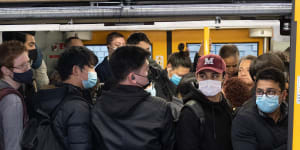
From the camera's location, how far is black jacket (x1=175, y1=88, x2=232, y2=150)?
2219mm

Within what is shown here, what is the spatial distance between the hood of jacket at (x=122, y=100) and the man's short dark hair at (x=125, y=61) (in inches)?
4.1

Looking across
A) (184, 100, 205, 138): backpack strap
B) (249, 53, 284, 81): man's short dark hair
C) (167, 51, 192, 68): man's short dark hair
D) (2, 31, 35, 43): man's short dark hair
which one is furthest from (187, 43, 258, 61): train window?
(184, 100, 205, 138): backpack strap

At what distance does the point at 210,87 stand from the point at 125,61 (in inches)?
26.2

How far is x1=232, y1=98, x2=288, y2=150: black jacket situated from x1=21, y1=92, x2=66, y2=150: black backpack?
1253 mm

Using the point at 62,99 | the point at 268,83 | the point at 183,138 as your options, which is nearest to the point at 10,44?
the point at 62,99

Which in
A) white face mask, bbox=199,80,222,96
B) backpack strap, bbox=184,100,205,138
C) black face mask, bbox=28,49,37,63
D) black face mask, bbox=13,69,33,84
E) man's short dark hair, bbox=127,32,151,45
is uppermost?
man's short dark hair, bbox=127,32,151,45

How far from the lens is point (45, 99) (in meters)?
2.35

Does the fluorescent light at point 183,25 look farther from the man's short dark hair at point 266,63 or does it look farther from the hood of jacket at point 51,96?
the hood of jacket at point 51,96

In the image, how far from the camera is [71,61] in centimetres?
248

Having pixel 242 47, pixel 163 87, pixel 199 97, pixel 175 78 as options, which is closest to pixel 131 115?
pixel 199 97

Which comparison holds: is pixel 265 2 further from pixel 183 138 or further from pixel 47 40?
pixel 47 40

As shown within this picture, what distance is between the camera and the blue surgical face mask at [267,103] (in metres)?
2.24

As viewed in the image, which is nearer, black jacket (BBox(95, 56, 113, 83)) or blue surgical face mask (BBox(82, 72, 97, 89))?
blue surgical face mask (BBox(82, 72, 97, 89))

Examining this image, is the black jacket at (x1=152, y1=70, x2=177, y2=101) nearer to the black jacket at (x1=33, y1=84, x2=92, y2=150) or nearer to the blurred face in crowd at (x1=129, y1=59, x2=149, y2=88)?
the blurred face in crowd at (x1=129, y1=59, x2=149, y2=88)
